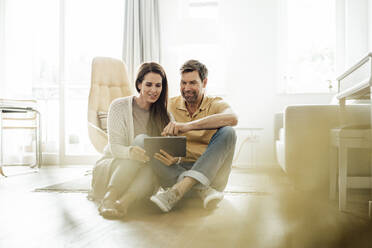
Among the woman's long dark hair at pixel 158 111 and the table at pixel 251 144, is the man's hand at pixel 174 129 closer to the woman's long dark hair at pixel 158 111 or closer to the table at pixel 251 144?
the woman's long dark hair at pixel 158 111

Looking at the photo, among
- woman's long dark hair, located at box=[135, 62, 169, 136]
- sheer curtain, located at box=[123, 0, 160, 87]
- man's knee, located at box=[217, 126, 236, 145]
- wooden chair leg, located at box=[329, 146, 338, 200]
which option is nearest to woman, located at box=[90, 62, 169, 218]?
woman's long dark hair, located at box=[135, 62, 169, 136]

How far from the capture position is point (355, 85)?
1.50m

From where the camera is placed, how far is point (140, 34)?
3.75m

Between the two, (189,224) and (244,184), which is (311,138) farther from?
(189,224)

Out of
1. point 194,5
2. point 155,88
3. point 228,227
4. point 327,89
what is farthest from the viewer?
point 194,5

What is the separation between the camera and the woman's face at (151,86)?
167 centimetres

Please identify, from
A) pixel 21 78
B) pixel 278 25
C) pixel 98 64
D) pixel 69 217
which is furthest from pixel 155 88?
pixel 21 78

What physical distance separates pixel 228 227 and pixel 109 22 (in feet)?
11.3

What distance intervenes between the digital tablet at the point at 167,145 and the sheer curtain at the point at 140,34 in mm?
2304

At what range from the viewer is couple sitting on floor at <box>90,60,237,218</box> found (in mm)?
1482

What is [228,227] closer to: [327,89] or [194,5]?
[327,89]

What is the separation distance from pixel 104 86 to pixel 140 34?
114cm

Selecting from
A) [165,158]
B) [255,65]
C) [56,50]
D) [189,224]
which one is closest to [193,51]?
[255,65]

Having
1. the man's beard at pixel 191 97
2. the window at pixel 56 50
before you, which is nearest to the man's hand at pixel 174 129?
the man's beard at pixel 191 97
